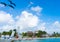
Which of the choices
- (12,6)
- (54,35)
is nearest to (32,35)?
(54,35)

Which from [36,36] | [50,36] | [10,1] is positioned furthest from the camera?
[50,36]

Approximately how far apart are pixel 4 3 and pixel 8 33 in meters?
104

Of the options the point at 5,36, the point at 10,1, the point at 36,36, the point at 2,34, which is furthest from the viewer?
the point at 36,36

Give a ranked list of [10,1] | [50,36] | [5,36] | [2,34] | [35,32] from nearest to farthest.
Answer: [10,1] → [5,36] → [2,34] → [35,32] → [50,36]

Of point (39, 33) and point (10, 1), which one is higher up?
point (39, 33)

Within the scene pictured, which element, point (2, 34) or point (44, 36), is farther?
point (44, 36)

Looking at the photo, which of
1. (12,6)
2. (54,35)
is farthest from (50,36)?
(12,6)

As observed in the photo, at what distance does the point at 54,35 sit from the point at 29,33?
4502cm

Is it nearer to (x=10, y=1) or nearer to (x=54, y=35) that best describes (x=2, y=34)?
(x=54, y=35)

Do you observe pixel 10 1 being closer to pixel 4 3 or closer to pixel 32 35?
pixel 4 3

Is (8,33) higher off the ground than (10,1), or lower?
higher

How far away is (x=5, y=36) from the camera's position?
106875 millimetres

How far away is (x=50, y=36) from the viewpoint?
161250 mm

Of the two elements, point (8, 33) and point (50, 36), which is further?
point (50, 36)
